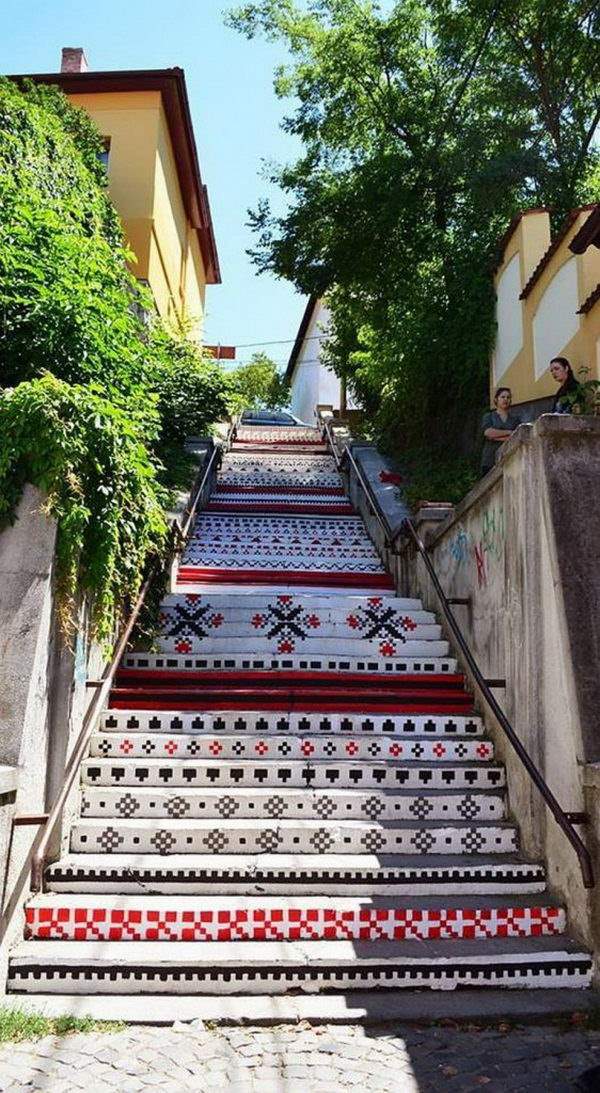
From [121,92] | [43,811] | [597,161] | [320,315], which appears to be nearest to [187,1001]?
[43,811]

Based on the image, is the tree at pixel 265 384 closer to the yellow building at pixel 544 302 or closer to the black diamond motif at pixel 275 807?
the yellow building at pixel 544 302

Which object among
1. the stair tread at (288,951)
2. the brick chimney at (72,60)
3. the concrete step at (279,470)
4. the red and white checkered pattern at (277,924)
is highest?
the brick chimney at (72,60)

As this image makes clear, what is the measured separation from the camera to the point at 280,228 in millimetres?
16984

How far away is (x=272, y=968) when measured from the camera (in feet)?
12.6

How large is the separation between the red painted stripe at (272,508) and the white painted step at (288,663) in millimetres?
5537

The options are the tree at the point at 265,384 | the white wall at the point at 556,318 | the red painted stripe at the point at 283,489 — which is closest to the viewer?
the white wall at the point at 556,318

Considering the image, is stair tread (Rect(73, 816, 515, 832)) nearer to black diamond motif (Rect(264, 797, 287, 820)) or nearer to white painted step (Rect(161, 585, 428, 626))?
black diamond motif (Rect(264, 797, 287, 820))

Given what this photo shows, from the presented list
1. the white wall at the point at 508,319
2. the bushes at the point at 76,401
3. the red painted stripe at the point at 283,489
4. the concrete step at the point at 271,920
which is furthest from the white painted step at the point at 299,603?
the red painted stripe at the point at 283,489

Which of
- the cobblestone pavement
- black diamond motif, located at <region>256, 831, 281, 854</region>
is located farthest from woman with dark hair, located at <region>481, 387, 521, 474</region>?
the cobblestone pavement

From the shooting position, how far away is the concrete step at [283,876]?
4363mm

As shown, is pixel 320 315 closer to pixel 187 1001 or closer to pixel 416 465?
pixel 416 465

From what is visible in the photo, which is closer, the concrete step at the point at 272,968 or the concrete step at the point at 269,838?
the concrete step at the point at 272,968

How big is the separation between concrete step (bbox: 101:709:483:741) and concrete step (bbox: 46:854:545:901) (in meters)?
1.11

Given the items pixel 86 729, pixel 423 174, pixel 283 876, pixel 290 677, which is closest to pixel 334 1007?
pixel 283 876
